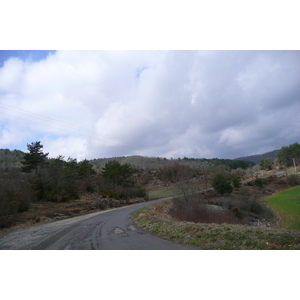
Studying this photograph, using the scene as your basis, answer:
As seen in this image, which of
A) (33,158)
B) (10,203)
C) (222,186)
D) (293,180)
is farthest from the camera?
(293,180)

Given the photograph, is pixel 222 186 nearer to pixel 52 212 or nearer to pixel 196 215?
pixel 196 215

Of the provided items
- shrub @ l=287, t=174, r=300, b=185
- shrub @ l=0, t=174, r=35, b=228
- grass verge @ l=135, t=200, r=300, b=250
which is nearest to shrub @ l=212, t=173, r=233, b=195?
shrub @ l=287, t=174, r=300, b=185

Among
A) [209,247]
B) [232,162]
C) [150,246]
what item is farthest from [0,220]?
[232,162]

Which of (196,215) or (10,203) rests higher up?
(10,203)

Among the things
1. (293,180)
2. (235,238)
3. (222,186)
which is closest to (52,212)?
(235,238)

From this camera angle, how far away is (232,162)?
6644 inches

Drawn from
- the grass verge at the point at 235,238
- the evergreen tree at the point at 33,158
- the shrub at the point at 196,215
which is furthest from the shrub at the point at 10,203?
the evergreen tree at the point at 33,158

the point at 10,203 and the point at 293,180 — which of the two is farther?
the point at 293,180

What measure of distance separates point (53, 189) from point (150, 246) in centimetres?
3016

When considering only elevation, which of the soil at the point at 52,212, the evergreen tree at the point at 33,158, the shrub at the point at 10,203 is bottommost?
the soil at the point at 52,212

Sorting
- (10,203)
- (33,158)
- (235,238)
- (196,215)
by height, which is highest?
(33,158)

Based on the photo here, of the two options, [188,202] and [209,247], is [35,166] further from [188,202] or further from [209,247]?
[209,247]

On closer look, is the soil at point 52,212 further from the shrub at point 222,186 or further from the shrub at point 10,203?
the shrub at point 222,186

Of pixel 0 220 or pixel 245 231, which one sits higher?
pixel 0 220
